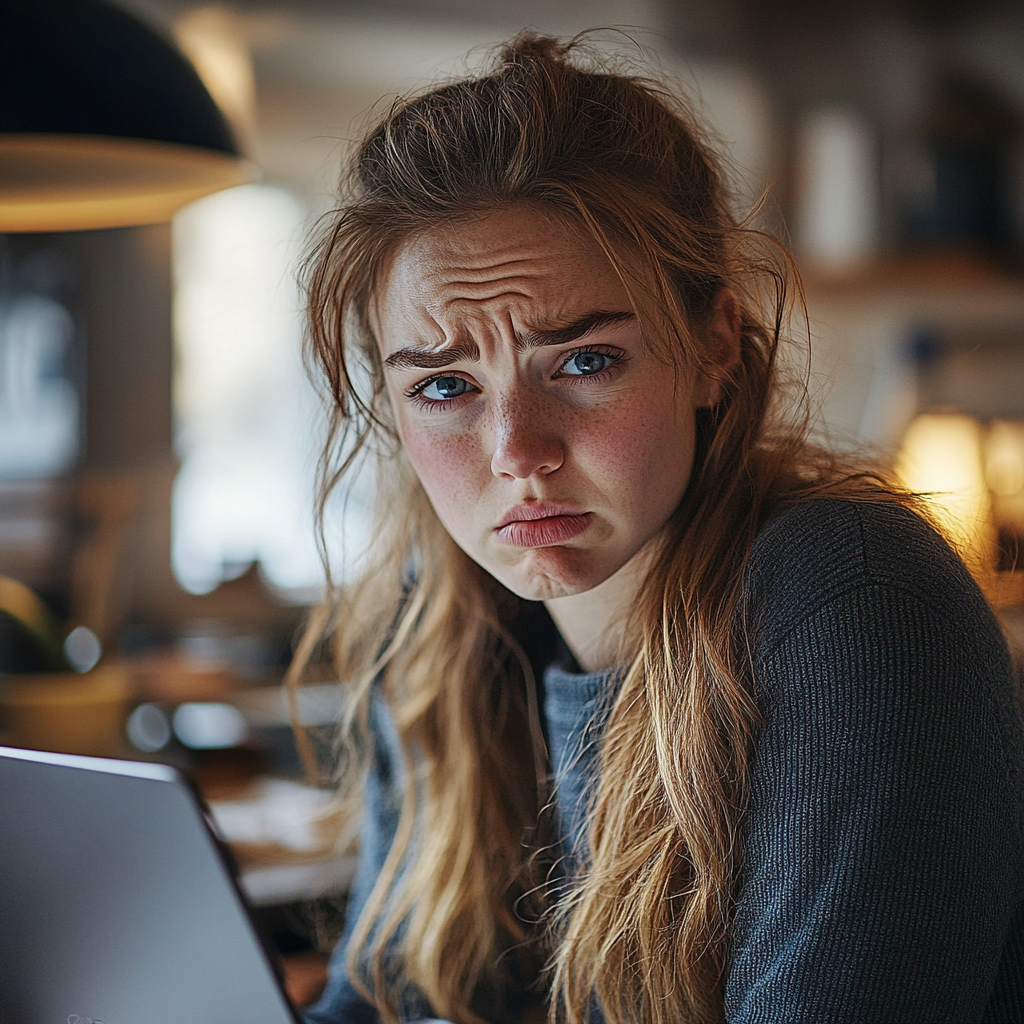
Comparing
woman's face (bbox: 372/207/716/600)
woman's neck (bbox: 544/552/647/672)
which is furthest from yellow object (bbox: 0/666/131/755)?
woman's face (bbox: 372/207/716/600)

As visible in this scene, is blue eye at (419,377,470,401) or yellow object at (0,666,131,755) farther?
yellow object at (0,666,131,755)

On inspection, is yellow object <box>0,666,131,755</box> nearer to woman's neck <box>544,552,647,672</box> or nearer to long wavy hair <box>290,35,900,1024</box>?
long wavy hair <box>290,35,900,1024</box>

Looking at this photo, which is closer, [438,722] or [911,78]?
[438,722]

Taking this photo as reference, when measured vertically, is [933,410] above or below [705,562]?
below

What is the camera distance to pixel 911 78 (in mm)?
4090

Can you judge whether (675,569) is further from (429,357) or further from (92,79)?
(92,79)

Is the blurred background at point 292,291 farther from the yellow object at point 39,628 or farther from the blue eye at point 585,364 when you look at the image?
the blue eye at point 585,364

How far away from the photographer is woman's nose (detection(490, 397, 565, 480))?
841 mm

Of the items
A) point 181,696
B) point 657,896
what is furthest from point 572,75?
point 181,696

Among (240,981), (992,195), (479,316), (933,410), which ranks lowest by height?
(933,410)

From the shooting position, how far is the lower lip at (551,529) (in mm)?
870

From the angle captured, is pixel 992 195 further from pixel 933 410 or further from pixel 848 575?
pixel 848 575

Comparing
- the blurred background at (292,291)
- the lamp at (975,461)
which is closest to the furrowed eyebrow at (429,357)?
the lamp at (975,461)

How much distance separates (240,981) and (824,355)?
0.73 m
